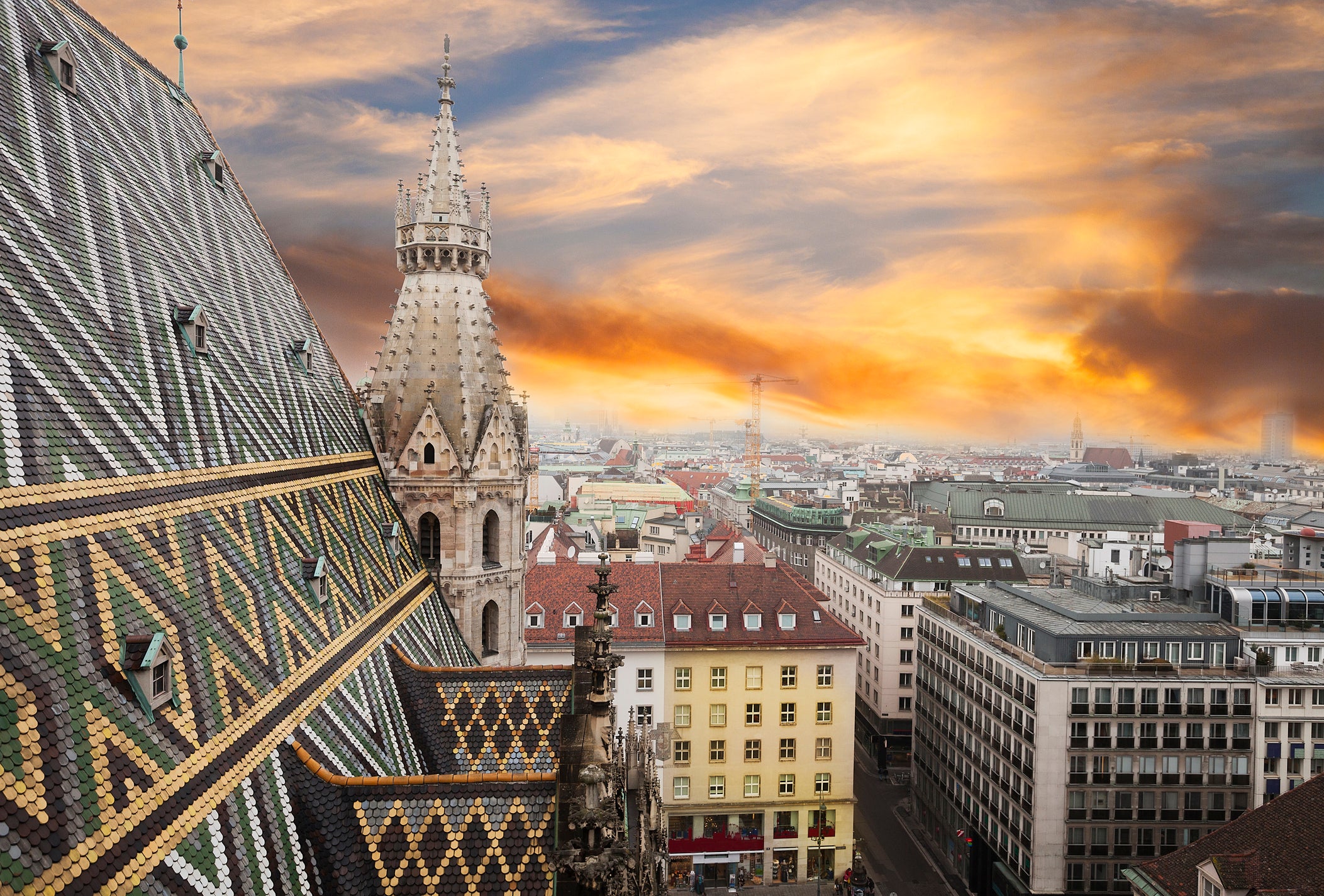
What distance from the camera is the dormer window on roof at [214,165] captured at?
2433 centimetres

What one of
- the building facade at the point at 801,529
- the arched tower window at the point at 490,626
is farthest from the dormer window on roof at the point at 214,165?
the building facade at the point at 801,529

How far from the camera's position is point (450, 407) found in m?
31.9

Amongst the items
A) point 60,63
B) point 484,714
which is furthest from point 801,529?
point 60,63

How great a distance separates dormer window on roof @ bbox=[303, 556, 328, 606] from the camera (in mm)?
19422

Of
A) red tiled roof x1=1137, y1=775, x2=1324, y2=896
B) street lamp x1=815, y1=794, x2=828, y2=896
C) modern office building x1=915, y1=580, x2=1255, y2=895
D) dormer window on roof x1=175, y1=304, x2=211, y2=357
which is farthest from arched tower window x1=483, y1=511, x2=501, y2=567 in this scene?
modern office building x1=915, y1=580, x2=1255, y2=895

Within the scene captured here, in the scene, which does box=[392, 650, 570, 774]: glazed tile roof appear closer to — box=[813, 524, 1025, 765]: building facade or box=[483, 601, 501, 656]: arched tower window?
box=[483, 601, 501, 656]: arched tower window

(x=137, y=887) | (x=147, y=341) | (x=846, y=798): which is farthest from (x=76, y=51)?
(x=846, y=798)

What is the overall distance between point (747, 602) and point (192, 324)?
40443 millimetres

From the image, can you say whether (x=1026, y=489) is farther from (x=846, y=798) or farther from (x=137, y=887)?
(x=137, y=887)

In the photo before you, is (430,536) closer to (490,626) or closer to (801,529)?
(490,626)

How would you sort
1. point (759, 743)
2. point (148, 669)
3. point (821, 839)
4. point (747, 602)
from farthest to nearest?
point (747, 602) < point (759, 743) < point (821, 839) < point (148, 669)

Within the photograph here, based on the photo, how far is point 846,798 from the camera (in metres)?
53.3

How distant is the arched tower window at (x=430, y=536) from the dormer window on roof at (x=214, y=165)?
12.3 metres

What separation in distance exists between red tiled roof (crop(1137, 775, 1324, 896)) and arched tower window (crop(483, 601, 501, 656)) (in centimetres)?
2573
